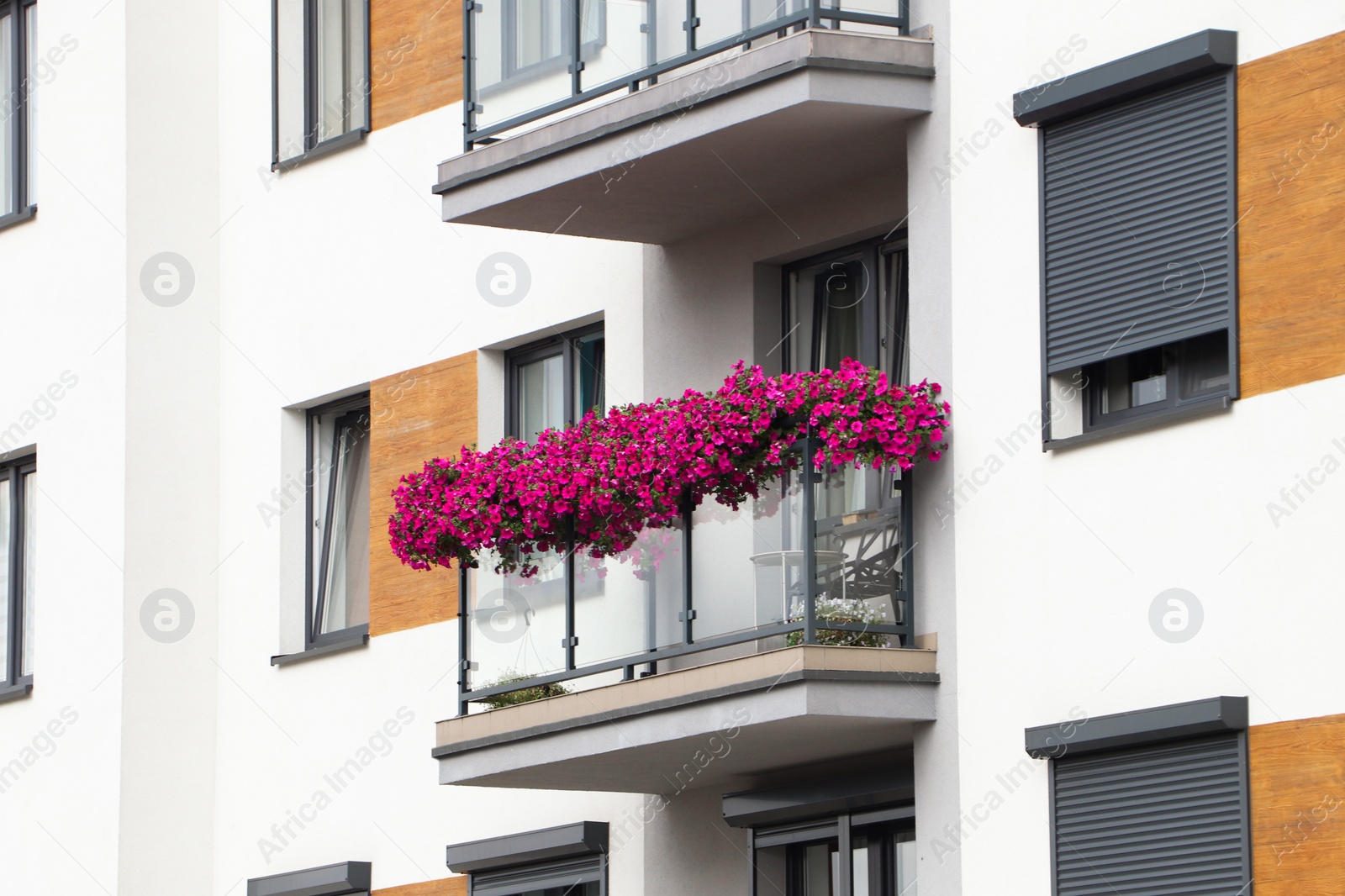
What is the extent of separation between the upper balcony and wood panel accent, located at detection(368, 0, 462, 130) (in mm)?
1548

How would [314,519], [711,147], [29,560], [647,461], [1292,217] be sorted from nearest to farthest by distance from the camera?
[1292,217] → [647,461] → [711,147] → [314,519] → [29,560]

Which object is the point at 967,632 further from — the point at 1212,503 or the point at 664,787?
the point at 664,787

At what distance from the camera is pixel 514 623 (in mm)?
14953

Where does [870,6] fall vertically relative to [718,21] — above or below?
below

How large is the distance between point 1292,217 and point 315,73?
922 cm

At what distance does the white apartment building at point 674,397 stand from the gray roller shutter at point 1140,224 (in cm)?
2

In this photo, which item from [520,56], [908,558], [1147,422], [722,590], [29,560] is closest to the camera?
[1147,422]

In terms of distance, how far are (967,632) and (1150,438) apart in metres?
1.46

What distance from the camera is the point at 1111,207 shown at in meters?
12.5

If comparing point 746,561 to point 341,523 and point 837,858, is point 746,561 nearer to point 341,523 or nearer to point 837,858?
point 837,858

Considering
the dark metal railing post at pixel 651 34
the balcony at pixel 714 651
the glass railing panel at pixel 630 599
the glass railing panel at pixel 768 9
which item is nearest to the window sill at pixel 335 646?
the balcony at pixel 714 651

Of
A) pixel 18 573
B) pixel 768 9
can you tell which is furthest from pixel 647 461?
pixel 18 573

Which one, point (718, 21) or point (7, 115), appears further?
point (7, 115)

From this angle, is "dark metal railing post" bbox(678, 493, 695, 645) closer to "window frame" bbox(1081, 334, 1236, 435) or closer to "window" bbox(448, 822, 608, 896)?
"window" bbox(448, 822, 608, 896)
